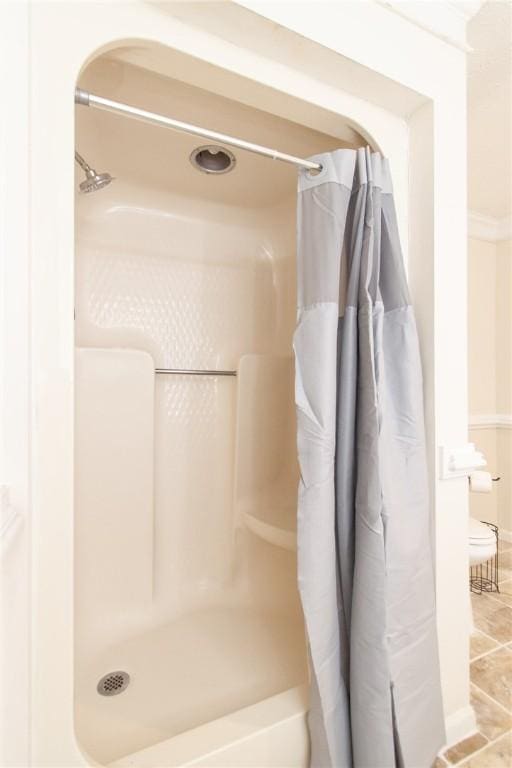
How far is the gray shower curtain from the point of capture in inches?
40.7

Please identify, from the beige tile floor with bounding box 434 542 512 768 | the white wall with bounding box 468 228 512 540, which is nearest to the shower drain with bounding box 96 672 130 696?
the beige tile floor with bounding box 434 542 512 768

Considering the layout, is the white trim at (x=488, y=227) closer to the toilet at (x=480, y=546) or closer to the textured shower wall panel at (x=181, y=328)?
the textured shower wall panel at (x=181, y=328)

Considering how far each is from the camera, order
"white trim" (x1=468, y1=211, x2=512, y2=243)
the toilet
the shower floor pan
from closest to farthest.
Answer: the shower floor pan < the toilet < "white trim" (x1=468, y1=211, x2=512, y2=243)

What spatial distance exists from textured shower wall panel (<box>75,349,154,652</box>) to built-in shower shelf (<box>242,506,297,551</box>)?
1.48 feet

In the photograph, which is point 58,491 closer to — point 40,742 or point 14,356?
point 14,356

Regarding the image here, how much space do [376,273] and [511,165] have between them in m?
1.84

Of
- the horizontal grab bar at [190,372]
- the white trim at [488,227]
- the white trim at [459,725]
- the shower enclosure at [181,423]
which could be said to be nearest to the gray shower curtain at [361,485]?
the white trim at [459,725]

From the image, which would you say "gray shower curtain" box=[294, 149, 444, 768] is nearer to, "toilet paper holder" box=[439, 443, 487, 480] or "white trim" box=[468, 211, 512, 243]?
"toilet paper holder" box=[439, 443, 487, 480]

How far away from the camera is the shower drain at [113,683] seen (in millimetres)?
1336

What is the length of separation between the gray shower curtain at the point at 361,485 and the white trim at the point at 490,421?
206 cm

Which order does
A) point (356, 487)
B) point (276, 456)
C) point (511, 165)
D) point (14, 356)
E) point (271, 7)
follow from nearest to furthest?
point (14, 356), point (271, 7), point (356, 487), point (276, 456), point (511, 165)

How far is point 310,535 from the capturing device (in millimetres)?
1034

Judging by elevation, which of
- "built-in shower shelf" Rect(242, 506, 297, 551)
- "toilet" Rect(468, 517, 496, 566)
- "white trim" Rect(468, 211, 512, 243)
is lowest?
"toilet" Rect(468, 517, 496, 566)

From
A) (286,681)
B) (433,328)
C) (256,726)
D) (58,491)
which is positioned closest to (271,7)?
(433,328)
